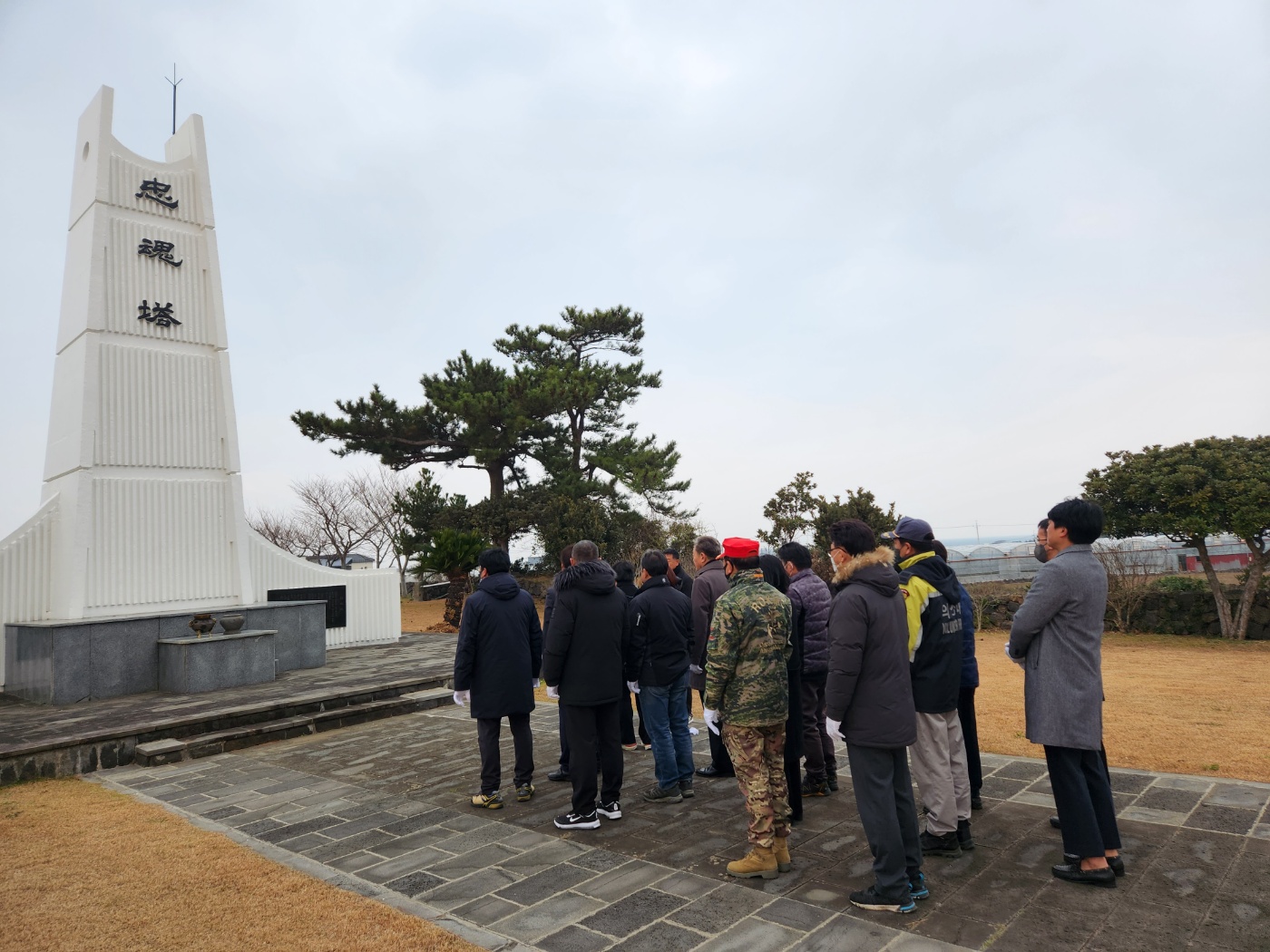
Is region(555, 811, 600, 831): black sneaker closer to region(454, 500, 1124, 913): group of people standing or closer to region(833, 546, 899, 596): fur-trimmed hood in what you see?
region(454, 500, 1124, 913): group of people standing

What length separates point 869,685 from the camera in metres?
3.46

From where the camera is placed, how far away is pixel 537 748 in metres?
7.02

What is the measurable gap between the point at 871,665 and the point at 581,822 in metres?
2.16

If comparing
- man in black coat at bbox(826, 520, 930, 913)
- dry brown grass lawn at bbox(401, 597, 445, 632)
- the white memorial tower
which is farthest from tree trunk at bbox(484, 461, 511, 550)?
man in black coat at bbox(826, 520, 930, 913)

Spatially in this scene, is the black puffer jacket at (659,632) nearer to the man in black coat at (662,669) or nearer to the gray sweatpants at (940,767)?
the man in black coat at (662,669)

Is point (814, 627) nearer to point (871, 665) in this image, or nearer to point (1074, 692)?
point (871, 665)

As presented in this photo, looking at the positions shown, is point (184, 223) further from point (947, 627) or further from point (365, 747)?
point (947, 627)

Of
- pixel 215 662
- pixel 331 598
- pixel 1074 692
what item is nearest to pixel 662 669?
pixel 1074 692

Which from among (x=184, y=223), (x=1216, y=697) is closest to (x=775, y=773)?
(x=1216, y=697)

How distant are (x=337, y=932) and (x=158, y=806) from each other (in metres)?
3.14

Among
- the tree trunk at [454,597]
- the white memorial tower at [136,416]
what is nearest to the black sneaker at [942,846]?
the white memorial tower at [136,416]

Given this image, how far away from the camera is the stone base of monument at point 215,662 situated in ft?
31.1

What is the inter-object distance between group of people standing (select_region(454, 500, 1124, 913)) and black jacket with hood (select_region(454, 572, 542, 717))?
0.01 meters

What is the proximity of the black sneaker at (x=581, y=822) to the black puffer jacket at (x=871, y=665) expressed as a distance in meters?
1.85
